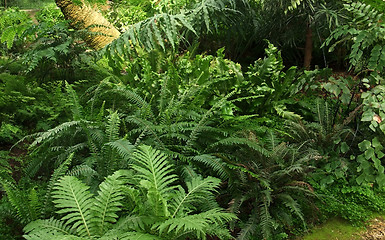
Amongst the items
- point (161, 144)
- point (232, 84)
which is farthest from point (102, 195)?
point (232, 84)

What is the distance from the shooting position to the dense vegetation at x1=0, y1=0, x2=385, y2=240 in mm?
2033

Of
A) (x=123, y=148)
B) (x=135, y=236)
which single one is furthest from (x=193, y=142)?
(x=135, y=236)

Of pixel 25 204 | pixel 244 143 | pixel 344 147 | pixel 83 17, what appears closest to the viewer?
pixel 25 204

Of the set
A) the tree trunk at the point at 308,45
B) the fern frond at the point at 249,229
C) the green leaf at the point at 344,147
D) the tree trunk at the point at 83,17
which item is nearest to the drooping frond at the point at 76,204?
the fern frond at the point at 249,229

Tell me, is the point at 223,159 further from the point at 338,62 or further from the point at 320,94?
the point at 338,62

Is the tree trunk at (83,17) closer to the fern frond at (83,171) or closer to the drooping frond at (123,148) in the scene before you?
the drooping frond at (123,148)

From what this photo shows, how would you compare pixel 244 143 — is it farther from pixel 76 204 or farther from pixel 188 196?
pixel 76 204

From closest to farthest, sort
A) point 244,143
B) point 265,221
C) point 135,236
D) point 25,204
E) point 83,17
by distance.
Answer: point 135,236
point 25,204
point 265,221
point 244,143
point 83,17

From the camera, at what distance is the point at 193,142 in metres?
2.72

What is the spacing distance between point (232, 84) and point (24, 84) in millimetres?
2450

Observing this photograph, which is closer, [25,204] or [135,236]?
[135,236]

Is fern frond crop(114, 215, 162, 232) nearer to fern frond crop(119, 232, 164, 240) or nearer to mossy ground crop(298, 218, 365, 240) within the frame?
fern frond crop(119, 232, 164, 240)

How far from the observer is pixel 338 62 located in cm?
493

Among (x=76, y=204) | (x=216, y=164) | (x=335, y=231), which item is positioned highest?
(x=76, y=204)
